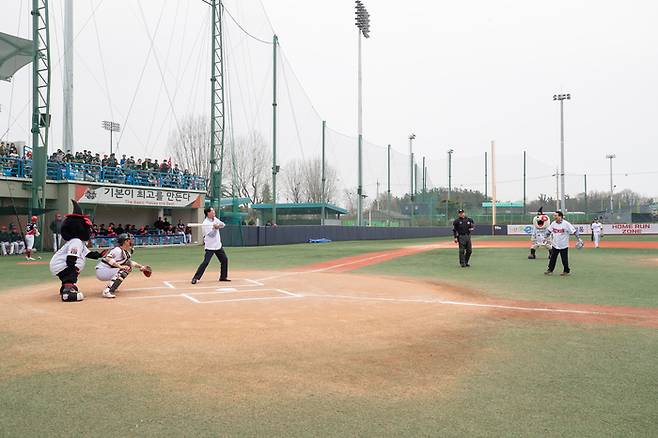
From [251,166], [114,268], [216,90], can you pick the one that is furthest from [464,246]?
[251,166]

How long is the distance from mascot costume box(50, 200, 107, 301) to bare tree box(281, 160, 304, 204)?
3767 centimetres

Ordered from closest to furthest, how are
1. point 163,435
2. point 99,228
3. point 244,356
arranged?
point 163,435
point 244,356
point 99,228

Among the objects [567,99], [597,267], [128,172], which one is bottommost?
[597,267]

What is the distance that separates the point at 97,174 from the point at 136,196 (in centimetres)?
264

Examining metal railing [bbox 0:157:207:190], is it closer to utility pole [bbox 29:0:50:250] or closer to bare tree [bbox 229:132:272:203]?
utility pole [bbox 29:0:50:250]

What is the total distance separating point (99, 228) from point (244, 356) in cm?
2715

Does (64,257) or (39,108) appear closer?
(64,257)

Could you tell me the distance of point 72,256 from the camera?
28.4 feet

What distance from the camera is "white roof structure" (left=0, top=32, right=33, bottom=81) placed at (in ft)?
81.0

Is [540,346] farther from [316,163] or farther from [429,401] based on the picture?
[316,163]

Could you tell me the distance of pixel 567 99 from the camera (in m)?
47.7

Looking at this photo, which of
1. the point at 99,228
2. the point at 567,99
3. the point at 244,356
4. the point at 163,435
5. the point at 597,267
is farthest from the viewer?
the point at 567,99

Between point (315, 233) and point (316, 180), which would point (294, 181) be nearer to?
point (316, 180)

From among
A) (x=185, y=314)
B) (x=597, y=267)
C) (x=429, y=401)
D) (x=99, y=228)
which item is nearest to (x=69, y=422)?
(x=429, y=401)
